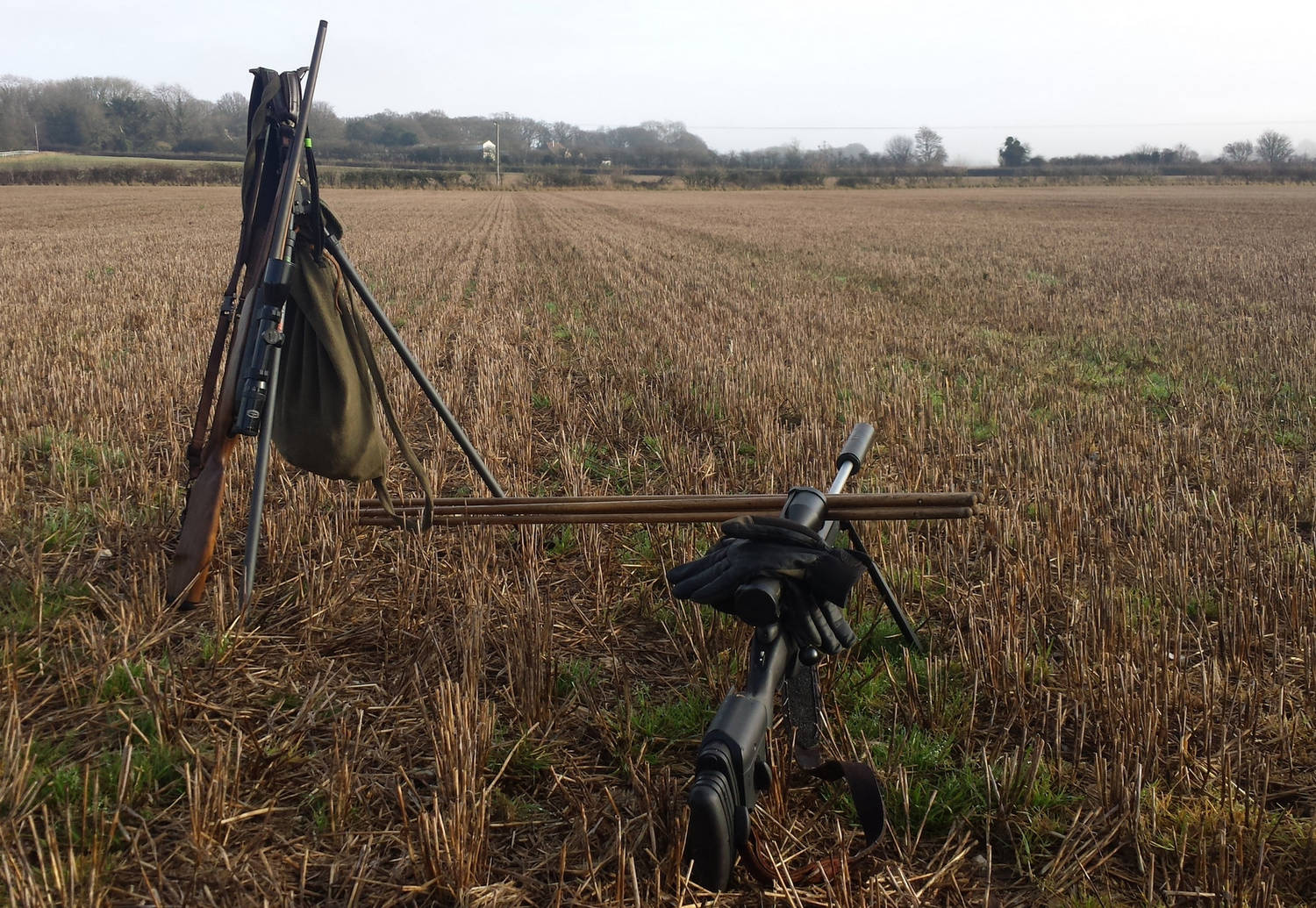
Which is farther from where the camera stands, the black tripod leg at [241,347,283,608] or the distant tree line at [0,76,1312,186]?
the distant tree line at [0,76,1312,186]

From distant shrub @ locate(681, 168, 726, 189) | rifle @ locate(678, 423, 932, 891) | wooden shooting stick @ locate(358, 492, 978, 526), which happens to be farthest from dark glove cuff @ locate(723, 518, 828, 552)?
distant shrub @ locate(681, 168, 726, 189)

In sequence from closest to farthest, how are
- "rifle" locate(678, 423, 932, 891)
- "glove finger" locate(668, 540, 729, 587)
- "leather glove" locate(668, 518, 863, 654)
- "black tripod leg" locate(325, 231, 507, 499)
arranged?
"rifle" locate(678, 423, 932, 891) < "leather glove" locate(668, 518, 863, 654) < "glove finger" locate(668, 540, 729, 587) < "black tripod leg" locate(325, 231, 507, 499)

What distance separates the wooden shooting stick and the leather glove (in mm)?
534

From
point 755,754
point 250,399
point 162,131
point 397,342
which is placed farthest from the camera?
point 162,131

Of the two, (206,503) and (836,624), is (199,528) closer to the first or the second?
(206,503)

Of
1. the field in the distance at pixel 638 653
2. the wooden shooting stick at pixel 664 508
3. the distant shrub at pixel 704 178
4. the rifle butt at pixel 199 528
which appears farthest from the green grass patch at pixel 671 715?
the distant shrub at pixel 704 178

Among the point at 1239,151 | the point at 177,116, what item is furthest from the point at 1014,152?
the point at 177,116

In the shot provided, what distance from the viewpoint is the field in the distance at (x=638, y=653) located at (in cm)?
190

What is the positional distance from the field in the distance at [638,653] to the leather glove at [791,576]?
484 millimetres

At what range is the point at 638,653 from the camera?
2.90 m

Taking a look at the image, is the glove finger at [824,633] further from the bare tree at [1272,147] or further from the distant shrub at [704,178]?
the bare tree at [1272,147]

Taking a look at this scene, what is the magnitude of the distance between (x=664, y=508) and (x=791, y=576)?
36.6 inches

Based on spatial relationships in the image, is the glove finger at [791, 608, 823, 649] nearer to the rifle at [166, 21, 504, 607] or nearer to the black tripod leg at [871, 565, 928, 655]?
the black tripod leg at [871, 565, 928, 655]

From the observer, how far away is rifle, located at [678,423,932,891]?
1.57m
